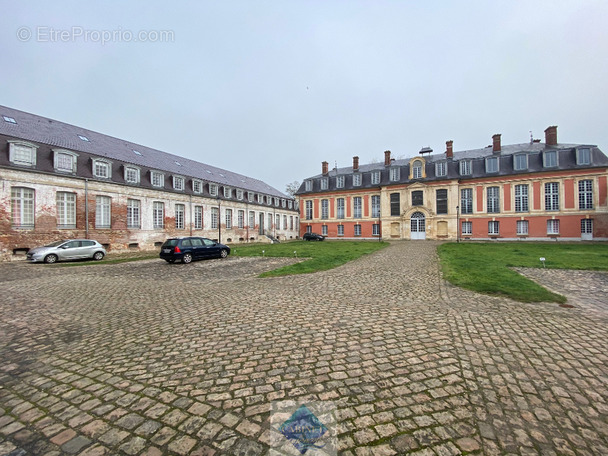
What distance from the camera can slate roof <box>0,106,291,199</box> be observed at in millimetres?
19125

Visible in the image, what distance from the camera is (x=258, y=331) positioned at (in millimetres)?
4426

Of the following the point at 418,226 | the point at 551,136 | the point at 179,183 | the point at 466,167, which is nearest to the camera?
the point at 179,183

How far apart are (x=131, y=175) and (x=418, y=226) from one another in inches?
1347

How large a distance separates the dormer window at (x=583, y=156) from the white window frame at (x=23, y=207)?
Result: 49712mm

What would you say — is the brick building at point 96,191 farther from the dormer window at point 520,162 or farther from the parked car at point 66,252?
the dormer window at point 520,162

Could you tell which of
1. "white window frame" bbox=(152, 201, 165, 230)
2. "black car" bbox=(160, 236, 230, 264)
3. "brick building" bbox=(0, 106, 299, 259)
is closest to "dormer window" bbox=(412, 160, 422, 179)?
"brick building" bbox=(0, 106, 299, 259)

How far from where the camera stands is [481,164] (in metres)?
33.6

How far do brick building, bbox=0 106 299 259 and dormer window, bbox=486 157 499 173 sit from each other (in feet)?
105

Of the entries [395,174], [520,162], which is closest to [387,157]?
[395,174]

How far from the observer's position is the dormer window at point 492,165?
32.7 meters

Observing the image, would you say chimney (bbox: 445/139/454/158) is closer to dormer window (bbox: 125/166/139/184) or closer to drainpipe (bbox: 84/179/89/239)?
dormer window (bbox: 125/166/139/184)

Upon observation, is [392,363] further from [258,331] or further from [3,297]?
[3,297]

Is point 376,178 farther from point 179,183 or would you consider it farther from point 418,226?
point 179,183

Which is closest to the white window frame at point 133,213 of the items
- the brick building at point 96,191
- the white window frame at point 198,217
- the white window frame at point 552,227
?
the brick building at point 96,191
